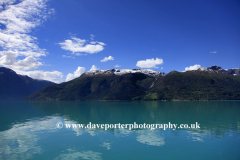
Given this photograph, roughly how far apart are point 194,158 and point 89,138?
70.6 ft

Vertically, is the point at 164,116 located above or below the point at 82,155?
above

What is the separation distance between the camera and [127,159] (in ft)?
77.1

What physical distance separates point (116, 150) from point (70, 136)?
14391mm

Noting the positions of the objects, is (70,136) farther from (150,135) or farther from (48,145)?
(150,135)

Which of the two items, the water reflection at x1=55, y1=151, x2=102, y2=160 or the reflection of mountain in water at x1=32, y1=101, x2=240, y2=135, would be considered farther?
the reflection of mountain in water at x1=32, y1=101, x2=240, y2=135

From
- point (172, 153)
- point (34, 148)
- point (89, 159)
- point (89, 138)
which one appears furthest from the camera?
point (89, 138)

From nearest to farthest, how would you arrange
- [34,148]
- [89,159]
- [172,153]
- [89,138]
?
[89,159] → [172,153] → [34,148] → [89,138]

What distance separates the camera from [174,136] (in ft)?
115

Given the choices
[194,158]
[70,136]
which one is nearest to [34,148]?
[70,136]

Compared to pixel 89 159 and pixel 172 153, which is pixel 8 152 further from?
pixel 172 153

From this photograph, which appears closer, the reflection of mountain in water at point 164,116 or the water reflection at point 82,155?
the water reflection at point 82,155

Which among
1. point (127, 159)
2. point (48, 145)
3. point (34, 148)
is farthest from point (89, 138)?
point (127, 159)

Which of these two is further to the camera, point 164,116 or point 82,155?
point 164,116

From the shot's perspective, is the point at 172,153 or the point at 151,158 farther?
the point at 172,153
